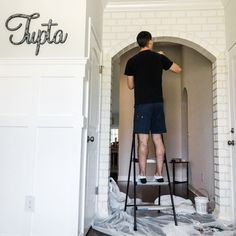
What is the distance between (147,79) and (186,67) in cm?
335

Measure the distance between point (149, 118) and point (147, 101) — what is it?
18 centimetres

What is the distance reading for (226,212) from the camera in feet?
9.73

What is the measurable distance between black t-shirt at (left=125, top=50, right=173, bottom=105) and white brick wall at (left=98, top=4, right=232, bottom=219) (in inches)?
26.1

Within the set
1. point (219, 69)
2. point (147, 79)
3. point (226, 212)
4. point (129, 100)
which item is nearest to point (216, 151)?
point (226, 212)

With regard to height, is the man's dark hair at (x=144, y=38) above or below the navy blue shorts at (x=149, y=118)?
above

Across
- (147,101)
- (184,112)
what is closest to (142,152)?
(147,101)

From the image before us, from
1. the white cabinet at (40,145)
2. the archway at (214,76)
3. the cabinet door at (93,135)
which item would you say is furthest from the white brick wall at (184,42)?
the white cabinet at (40,145)

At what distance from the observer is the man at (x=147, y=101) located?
263cm

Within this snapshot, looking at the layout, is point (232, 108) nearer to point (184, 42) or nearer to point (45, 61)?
point (184, 42)

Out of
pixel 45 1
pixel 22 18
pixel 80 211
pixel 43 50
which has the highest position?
pixel 45 1

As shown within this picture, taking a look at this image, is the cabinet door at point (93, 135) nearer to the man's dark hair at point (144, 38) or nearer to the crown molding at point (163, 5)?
the man's dark hair at point (144, 38)

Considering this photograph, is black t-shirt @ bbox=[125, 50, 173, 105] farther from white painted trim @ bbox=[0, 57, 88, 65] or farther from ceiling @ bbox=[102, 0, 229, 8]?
ceiling @ bbox=[102, 0, 229, 8]

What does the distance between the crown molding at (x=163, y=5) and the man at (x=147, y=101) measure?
826mm

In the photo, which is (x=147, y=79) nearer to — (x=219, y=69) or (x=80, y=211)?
(x=219, y=69)
